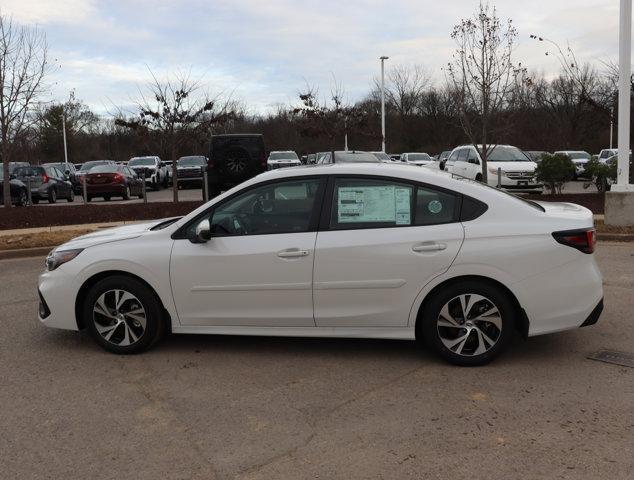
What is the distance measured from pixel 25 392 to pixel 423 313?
9.68 feet

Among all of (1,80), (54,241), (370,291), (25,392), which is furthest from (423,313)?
(1,80)

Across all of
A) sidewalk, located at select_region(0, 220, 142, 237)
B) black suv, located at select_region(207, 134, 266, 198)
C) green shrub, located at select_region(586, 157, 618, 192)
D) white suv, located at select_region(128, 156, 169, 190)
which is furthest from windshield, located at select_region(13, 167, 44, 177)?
green shrub, located at select_region(586, 157, 618, 192)

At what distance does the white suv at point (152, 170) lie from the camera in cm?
2970

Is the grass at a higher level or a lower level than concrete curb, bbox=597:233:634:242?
higher

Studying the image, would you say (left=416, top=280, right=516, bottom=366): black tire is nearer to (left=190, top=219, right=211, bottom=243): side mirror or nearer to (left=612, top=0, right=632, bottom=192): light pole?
(left=190, top=219, right=211, bottom=243): side mirror

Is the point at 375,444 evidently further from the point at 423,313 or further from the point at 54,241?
the point at 54,241

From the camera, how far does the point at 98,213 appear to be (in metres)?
15.5

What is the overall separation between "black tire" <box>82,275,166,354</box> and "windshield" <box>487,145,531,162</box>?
15.3 meters

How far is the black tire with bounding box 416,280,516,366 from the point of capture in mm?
4547

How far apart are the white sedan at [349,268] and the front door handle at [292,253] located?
0.01 meters

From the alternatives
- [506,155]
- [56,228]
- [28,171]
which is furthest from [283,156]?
[56,228]

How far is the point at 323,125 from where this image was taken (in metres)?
19.6

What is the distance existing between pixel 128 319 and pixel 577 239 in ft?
11.7

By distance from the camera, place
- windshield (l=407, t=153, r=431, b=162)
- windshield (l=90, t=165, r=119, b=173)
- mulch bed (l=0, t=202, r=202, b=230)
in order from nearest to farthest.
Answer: mulch bed (l=0, t=202, r=202, b=230) → windshield (l=90, t=165, r=119, b=173) → windshield (l=407, t=153, r=431, b=162)
